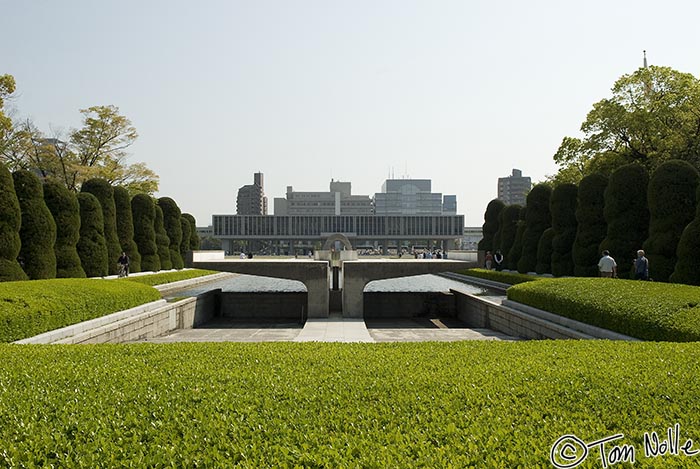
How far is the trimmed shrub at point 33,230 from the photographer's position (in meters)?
20.7

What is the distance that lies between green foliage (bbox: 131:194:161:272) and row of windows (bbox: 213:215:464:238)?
9287 cm

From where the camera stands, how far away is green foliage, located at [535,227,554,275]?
28.7 m

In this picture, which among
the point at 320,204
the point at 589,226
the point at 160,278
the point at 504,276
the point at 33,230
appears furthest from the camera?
the point at 320,204

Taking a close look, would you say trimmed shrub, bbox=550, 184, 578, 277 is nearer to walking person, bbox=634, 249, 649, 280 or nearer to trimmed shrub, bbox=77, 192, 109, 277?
walking person, bbox=634, 249, 649, 280

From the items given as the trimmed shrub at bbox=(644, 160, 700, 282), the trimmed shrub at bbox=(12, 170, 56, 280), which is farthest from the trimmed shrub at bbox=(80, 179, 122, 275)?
the trimmed shrub at bbox=(644, 160, 700, 282)

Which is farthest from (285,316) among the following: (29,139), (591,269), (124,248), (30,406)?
(29,139)

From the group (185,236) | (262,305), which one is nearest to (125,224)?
(262,305)

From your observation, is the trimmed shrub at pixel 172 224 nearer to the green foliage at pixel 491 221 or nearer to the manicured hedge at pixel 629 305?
the green foliage at pixel 491 221

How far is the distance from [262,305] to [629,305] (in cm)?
1867

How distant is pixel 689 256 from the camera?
1698cm

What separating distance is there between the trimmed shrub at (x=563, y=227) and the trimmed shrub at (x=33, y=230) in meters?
24.0

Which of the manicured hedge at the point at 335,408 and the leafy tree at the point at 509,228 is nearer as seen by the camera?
A: the manicured hedge at the point at 335,408

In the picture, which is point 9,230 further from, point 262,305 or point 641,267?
point 641,267

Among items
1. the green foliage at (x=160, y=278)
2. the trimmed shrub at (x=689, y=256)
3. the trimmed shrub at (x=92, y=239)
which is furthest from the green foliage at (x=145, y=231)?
the trimmed shrub at (x=689, y=256)
